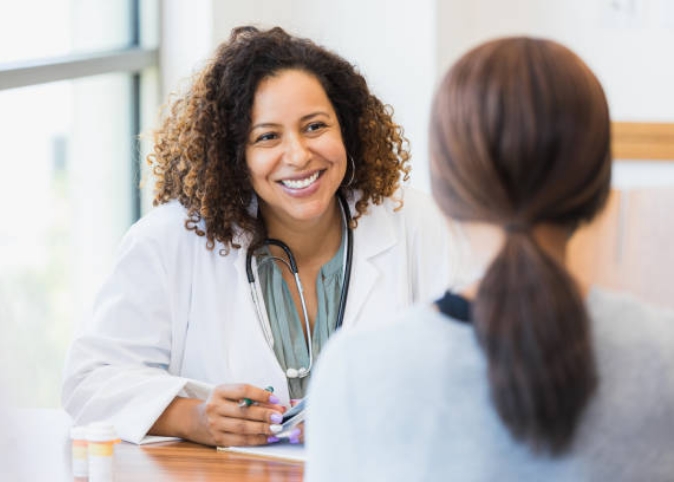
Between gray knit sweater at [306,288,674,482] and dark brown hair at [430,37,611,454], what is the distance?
0.08 feet

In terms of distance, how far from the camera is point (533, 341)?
3.29 feet

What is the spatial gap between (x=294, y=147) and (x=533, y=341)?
1.12 metres

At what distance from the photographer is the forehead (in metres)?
2.07

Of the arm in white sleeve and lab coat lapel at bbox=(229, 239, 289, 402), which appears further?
lab coat lapel at bbox=(229, 239, 289, 402)

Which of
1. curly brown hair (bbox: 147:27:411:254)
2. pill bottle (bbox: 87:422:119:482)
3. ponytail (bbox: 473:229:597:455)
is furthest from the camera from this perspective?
curly brown hair (bbox: 147:27:411:254)

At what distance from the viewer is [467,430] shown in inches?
41.1

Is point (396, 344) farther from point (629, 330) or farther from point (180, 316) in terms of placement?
point (180, 316)

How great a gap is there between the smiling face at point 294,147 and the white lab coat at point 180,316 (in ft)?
0.47

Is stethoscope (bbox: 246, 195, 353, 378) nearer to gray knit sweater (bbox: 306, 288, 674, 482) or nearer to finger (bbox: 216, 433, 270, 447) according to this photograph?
finger (bbox: 216, 433, 270, 447)

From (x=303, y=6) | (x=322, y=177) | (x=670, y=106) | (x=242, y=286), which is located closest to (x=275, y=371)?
(x=242, y=286)

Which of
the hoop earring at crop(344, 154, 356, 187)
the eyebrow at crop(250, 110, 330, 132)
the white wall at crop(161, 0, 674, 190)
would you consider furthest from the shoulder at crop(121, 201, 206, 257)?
the white wall at crop(161, 0, 674, 190)

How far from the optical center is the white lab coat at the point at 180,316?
6.42 feet

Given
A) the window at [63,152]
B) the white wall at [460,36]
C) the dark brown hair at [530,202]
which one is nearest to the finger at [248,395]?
the dark brown hair at [530,202]

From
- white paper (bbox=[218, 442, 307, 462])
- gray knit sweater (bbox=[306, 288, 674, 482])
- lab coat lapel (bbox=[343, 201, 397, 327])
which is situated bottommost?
white paper (bbox=[218, 442, 307, 462])
